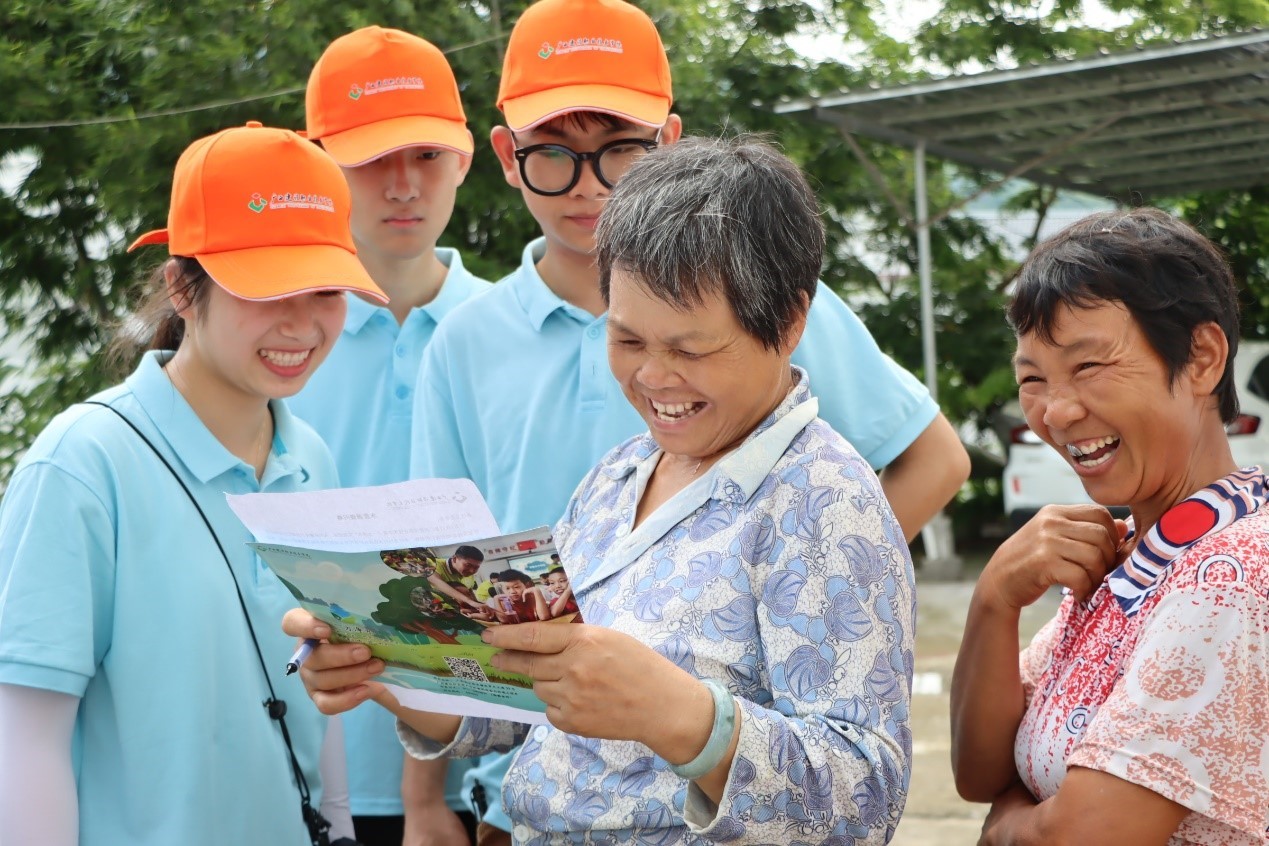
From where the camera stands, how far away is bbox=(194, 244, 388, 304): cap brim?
2.30 meters

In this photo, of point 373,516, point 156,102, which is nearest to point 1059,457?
point 156,102

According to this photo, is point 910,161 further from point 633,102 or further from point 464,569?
point 464,569

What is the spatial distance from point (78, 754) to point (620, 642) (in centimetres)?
100

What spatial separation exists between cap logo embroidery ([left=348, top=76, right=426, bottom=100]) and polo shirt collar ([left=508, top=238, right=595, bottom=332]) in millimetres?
710

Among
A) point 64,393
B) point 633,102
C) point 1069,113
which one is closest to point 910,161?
point 1069,113

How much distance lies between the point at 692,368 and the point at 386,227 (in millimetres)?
1455

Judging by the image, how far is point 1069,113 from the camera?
29.6 ft

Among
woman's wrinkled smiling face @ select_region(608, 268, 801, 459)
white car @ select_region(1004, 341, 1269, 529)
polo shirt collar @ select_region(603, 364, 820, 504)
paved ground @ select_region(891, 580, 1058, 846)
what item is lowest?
paved ground @ select_region(891, 580, 1058, 846)

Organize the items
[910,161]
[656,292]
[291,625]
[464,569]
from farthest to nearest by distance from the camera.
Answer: [910,161], [291,625], [656,292], [464,569]

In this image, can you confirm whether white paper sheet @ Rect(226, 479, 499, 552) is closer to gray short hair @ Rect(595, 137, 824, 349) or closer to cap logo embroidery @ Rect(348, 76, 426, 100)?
gray short hair @ Rect(595, 137, 824, 349)

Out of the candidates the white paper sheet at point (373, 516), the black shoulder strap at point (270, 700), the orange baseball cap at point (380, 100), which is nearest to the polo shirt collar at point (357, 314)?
the orange baseball cap at point (380, 100)

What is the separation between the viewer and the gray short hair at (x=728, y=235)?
179cm

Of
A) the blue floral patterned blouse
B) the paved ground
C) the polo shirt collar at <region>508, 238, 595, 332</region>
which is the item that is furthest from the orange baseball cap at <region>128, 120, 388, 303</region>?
the paved ground

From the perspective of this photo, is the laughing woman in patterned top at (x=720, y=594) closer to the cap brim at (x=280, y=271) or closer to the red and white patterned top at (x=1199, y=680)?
the red and white patterned top at (x=1199, y=680)
